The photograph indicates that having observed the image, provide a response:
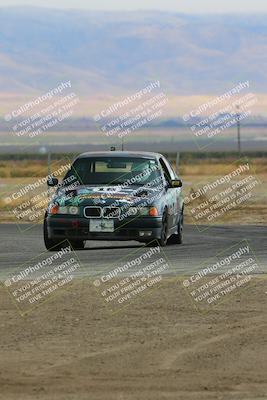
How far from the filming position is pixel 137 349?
1120 cm

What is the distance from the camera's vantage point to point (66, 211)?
20844 mm

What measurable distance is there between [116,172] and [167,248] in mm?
1538

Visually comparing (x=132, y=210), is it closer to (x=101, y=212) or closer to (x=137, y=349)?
(x=101, y=212)

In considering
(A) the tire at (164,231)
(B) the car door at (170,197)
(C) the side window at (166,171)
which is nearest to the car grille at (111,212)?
(A) the tire at (164,231)

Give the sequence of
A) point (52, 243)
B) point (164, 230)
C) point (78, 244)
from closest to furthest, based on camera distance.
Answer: point (52, 243) < point (164, 230) < point (78, 244)

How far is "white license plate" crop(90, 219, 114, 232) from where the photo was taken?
2081 cm

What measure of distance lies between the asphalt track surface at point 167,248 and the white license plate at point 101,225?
0.38 metres

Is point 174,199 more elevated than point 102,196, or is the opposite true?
point 102,196

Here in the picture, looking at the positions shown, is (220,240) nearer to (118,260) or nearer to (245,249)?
(245,249)

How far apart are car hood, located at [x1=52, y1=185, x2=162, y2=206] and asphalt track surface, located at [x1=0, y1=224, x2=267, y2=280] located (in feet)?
2.69

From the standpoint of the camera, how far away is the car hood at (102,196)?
2078 centimetres

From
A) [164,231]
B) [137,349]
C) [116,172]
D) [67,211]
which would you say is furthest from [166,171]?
[137,349]

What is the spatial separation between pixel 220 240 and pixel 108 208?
357cm

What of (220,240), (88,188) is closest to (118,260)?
(88,188)
